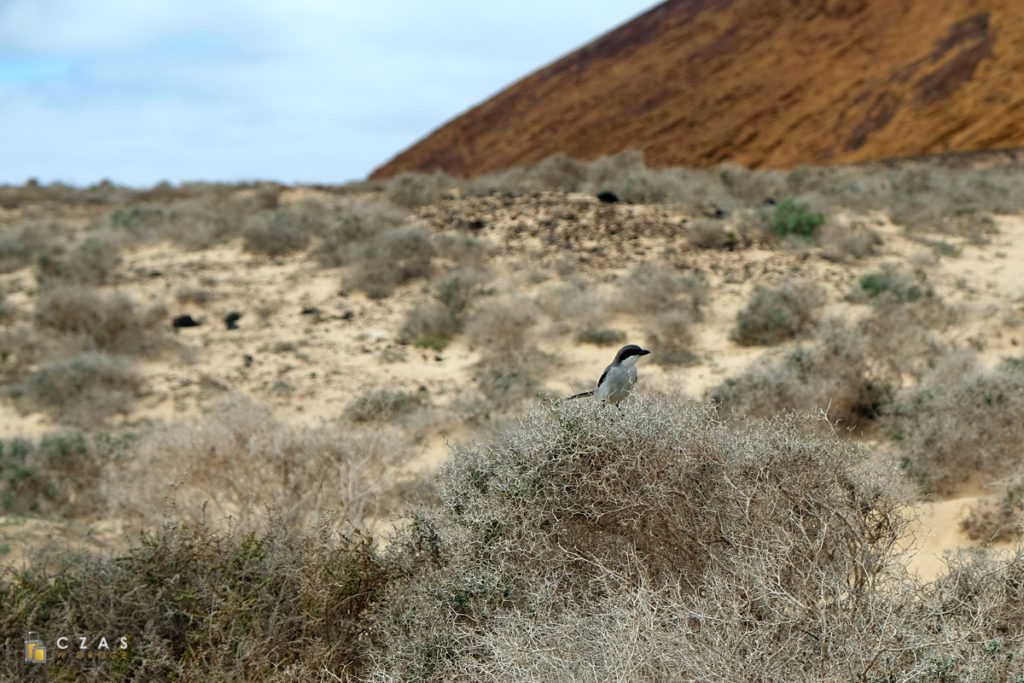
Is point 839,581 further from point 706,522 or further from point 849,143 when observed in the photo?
point 849,143

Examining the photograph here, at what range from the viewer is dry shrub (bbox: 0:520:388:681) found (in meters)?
3.16

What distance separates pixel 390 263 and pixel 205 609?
8558 mm

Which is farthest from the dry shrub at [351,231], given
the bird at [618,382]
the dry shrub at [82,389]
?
the bird at [618,382]

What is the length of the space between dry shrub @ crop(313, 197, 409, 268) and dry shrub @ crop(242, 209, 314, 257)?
1.07 feet

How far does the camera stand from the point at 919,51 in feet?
85.0

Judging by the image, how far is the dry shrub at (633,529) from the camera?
292cm

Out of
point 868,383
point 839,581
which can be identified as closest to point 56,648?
point 839,581

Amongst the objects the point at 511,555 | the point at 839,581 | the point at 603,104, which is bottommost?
the point at 839,581

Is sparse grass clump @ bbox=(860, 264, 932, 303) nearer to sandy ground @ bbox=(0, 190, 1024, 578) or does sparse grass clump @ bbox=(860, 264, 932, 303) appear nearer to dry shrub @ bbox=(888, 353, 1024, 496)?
sandy ground @ bbox=(0, 190, 1024, 578)

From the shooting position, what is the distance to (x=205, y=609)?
11.3 ft

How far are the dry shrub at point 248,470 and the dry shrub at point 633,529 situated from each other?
6.69 feet

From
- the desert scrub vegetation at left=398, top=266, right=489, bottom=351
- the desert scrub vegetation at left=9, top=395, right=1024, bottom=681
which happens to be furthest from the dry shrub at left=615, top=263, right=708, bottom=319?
the desert scrub vegetation at left=9, top=395, right=1024, bottom=681

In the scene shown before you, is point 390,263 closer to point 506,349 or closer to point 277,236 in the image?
point 277,236

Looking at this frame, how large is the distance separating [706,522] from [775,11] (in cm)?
3181
